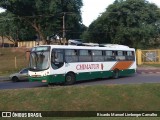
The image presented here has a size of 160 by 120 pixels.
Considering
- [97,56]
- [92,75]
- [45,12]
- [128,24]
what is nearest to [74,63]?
[92,75]

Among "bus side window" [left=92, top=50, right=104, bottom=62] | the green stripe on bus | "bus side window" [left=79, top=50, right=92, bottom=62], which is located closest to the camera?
the green stripe on bus

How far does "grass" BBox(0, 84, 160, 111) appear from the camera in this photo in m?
16.1

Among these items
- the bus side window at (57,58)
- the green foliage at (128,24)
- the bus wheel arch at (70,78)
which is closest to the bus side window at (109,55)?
the bus wheel arch at (70,78)

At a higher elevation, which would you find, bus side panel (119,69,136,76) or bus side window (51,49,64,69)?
bus side window (51,49,64,69)

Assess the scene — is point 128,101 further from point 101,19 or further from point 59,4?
point 101,19

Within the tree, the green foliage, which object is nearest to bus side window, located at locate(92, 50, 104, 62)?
the tree

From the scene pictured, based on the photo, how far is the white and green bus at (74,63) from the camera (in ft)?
75.6

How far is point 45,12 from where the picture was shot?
50625 mm

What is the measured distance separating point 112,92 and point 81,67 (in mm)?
7865

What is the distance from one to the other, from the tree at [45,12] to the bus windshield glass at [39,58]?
26.3 metres

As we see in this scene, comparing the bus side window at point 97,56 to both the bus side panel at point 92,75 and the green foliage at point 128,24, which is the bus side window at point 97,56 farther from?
the green foliage at point 128,24

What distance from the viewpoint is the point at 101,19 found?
58531 mm

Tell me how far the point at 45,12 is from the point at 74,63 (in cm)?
2700

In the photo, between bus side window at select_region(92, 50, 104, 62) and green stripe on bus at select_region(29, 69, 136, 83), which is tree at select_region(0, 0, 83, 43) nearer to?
green stripe on bus at select_region(29, 69, 136, 83)
